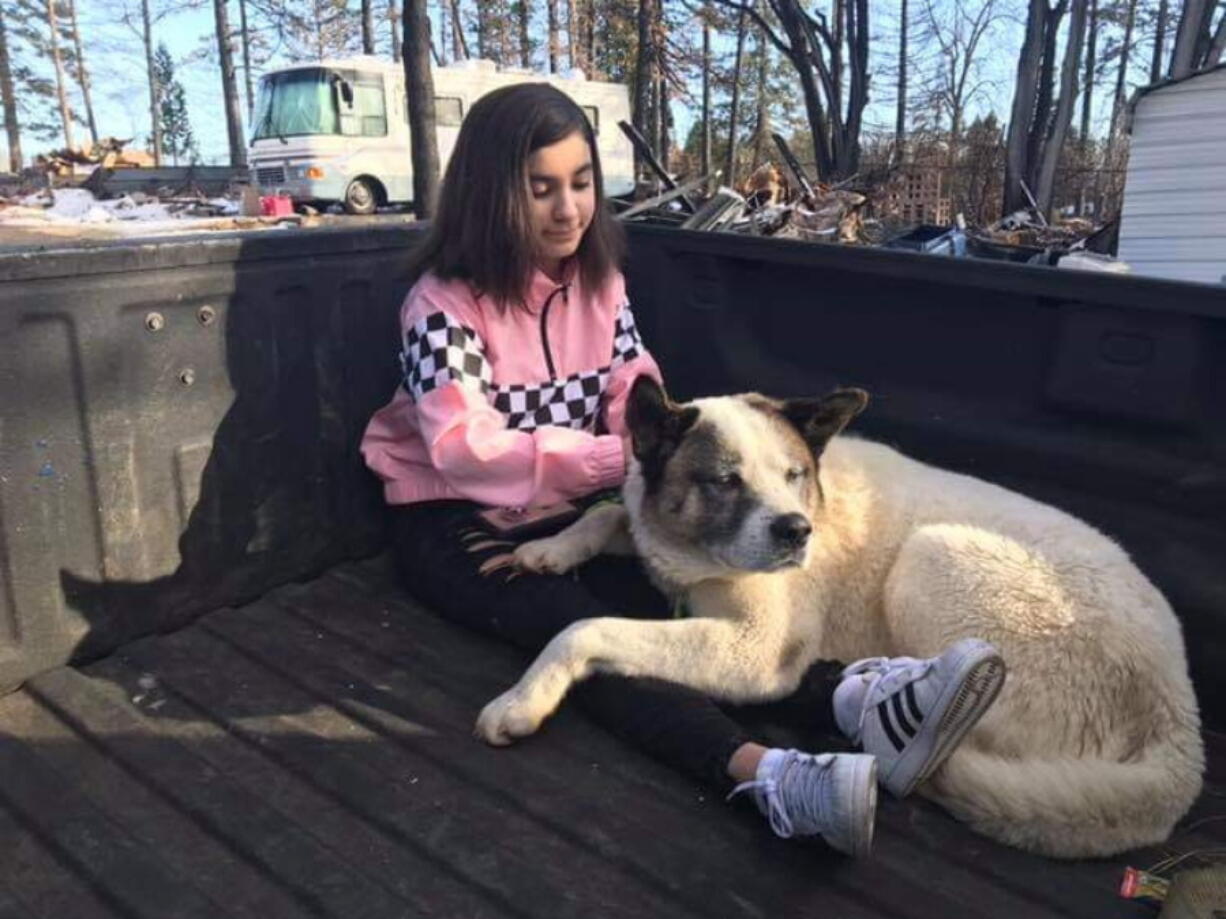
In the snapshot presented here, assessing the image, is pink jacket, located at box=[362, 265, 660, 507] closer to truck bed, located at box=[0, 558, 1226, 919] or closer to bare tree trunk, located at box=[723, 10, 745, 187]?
truck bed, located at box=[0, 558, 1226, 919]

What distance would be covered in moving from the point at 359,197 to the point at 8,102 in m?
32.5

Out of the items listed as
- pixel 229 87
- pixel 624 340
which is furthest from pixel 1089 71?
pixel 624 340

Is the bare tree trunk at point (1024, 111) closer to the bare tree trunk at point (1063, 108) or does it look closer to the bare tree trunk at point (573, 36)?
the bare tree trunk at point (1063, 108)

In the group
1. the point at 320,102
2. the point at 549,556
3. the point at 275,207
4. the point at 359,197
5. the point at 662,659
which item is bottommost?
the point at 662,659

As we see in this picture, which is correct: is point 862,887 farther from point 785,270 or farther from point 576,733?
point 785,270

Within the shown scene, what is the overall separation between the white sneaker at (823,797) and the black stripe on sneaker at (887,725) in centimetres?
19

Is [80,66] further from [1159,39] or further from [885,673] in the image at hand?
[885,673]

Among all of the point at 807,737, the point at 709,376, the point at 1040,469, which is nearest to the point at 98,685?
the point at 807,737

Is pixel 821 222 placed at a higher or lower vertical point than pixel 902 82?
lower

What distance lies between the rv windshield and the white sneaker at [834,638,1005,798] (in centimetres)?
2415

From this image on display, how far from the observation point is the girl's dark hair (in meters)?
→ 2.85

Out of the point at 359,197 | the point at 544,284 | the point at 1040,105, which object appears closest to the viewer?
the point at 544,284

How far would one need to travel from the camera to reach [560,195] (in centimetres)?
291

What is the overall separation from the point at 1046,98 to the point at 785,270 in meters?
22.5
